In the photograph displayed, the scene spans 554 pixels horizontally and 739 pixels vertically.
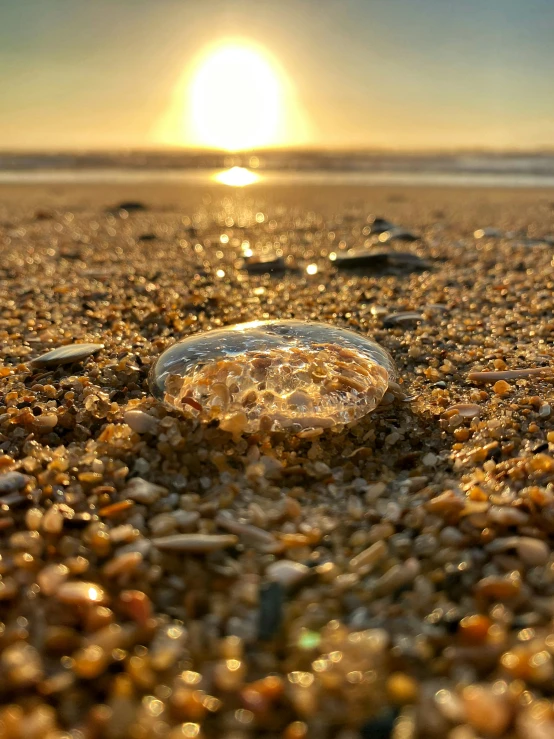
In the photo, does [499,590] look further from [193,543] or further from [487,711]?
[193,543]

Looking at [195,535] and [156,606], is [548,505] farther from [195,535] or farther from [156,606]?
[156,606]

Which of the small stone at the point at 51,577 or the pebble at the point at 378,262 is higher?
the pebble at the point at 378,262

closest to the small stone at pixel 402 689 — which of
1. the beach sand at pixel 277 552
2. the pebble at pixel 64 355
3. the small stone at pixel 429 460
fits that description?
the beach sand at pixel 277 552

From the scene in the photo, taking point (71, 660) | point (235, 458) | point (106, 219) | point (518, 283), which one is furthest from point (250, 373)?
point (106, 219)

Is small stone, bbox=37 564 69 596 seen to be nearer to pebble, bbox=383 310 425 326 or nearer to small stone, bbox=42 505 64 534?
small stone, bbox=42 505 64 534

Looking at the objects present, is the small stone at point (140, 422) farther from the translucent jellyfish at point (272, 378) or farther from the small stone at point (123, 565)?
the small stone at point (123, 565)

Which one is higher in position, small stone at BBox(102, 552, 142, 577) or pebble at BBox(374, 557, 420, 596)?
small stone at BBox(102, 552, 142, 577)

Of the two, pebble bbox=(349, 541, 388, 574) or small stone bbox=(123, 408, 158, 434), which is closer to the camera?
pebble bbox=(349, 541, 388, 574)

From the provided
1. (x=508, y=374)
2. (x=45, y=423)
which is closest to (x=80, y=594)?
(x=45, y=423)

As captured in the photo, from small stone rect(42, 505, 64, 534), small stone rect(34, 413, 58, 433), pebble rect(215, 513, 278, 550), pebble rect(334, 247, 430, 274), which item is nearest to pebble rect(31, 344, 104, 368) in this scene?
A: small stone rect(34, 413, 58, 433)
